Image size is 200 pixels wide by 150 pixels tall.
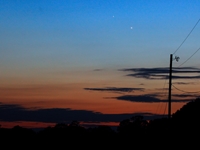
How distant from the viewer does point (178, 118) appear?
49.2 metres

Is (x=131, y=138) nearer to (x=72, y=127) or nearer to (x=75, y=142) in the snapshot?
(x=75, y=142)

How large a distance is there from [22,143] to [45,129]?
1510 cm

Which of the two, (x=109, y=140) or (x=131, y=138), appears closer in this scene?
(x=131, y=138)

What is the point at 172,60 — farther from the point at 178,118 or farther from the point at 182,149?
the point at 182,149

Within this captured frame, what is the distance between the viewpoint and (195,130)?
132 ft

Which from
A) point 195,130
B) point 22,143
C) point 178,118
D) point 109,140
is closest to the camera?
point 195,130

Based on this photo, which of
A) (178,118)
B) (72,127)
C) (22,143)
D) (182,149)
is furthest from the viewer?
(72,127)

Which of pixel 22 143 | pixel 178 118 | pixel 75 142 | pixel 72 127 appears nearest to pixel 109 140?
pixel 75 142

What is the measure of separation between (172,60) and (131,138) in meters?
13.9

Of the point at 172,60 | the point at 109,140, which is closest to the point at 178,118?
the point at 172,60

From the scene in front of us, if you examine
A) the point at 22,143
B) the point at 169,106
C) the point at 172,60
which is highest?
the point at 172,60

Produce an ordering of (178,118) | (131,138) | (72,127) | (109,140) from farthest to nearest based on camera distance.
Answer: (72,127) < (109,140) < (131,138) < (178,118)

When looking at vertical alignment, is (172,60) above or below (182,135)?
above

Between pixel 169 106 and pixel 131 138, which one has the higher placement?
pixel 169 106
